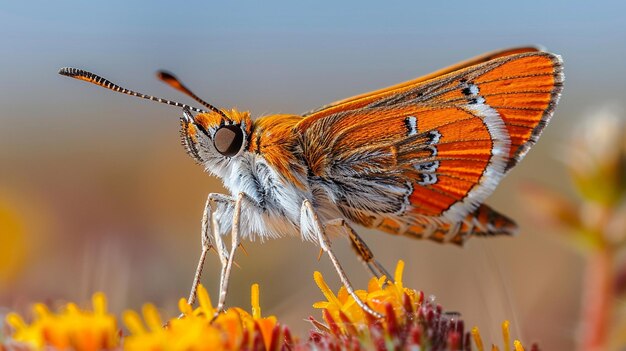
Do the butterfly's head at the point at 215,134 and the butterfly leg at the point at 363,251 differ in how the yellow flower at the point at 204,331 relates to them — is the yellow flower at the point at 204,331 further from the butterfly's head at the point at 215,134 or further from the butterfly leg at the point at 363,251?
the butterfly's head at the point at 215,134

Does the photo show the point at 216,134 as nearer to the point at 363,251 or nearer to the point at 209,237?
the point at 209,237

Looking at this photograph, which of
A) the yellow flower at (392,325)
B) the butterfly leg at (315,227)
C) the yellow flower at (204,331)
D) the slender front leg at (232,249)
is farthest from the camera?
the butterfly leg at (315,227)

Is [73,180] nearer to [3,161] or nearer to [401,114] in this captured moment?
[3,161]

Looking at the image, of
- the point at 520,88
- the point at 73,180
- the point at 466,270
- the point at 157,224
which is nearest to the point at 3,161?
the point at 73,180

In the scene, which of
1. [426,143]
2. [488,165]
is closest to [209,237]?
[426,143]

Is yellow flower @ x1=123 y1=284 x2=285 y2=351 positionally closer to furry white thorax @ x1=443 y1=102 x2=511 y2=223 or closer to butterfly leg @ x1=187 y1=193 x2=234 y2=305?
butterfly leg @ x1=187 y1=193 x2=234 y2=305

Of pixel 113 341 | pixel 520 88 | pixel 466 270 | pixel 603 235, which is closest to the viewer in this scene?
pixel 603 235

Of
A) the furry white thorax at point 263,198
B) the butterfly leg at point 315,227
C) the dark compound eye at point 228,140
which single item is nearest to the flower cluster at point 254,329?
Answer: the butterfly leg at point 315,227
